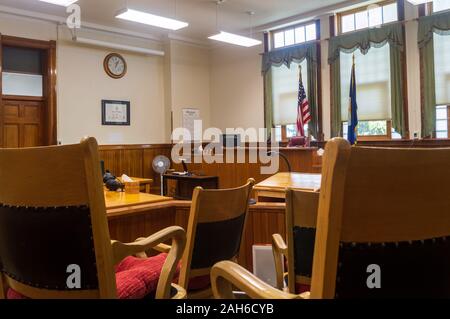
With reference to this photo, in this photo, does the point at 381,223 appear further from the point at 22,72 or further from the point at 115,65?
the point at 115,65

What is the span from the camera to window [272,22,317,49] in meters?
7.09

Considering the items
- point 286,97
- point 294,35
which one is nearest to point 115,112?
point 286,97

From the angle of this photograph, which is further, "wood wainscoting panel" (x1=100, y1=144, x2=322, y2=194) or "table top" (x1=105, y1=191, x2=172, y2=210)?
"wood wainscoting panel" (x1=100, y1=144, x2=322, y2=194)

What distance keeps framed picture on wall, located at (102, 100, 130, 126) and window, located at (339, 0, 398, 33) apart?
459 centimetres

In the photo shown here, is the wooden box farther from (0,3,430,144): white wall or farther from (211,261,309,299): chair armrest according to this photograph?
(0,3,430,144): white wall

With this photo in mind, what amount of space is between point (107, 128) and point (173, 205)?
18.3 ft

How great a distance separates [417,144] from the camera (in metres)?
5.63

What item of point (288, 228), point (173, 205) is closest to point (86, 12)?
point (173, 205)

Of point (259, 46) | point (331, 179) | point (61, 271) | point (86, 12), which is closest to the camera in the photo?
point (331, 179)

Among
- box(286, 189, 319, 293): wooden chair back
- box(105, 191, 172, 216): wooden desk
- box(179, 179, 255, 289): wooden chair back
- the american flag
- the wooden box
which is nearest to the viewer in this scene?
box(286, 189, 319, 293): wooden chair back

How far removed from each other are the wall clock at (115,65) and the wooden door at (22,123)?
57.9 inches

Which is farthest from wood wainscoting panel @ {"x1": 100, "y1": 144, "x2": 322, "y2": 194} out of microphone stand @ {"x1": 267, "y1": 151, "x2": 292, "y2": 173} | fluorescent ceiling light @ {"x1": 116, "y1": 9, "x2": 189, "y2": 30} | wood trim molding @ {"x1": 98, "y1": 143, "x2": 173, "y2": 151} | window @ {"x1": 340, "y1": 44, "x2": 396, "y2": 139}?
fluorescent ceiling light @ {"x1": 116, "y1": 9, "x2": 189, "y2": 30}

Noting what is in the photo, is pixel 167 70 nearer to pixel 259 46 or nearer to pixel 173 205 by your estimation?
pixel 259 46

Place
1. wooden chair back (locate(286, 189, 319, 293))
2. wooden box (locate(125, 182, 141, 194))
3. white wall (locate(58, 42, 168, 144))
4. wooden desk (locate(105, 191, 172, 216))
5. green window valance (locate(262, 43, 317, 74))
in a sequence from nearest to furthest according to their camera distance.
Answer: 1. wooden chair back (locate(286, 189, 319, 293))
2. wooden desk (locate(105, 191, 172, 216))
3. wooden box (locate(125, 182, 141, 194))
4. white wall (locate(58, 42, 168, 144))
5. green window valance (locate(262, 43, 317, 74))
